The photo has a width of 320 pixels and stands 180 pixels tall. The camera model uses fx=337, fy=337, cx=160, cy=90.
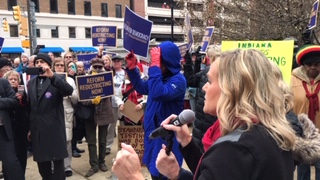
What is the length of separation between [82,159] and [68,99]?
1330 millimetres

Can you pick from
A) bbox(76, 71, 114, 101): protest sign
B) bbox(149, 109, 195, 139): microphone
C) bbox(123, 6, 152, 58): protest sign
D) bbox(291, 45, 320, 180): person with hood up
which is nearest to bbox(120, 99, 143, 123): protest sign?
bbox(76, 71, 114, 101): protest sign

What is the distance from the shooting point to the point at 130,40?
4074mm

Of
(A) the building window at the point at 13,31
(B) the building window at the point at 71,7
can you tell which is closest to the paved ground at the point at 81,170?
(A) the building window at the point at 13,31

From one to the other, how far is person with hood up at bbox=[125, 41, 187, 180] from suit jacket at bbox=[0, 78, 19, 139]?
6.74ft

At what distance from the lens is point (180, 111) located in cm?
325

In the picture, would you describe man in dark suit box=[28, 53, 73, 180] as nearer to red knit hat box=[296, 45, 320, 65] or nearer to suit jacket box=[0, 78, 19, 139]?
suit jacket box=[0, 78, 19, 139]

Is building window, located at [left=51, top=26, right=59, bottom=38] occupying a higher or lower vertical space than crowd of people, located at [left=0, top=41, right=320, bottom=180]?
higher

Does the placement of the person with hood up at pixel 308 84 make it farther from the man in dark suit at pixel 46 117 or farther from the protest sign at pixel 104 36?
the protest sign at pixel 104 36

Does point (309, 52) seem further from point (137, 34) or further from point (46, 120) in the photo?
point (46, 120)

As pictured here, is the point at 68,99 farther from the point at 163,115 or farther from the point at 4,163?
the point at 163,115

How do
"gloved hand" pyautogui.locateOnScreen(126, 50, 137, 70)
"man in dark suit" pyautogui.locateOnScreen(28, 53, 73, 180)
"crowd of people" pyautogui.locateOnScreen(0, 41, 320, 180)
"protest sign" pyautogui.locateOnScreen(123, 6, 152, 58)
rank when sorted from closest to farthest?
"crowd of people" pyautogui.locateOnScreen(0, 41, 320, 180)
"gloved hand" pyautogui.locateOnScreen(126, 50, 137, 70)
"protest sign" pyautogui.locateOnScreen(123, 6, 152, 58)
"man in dark suit" pyautogui.locateOnScreen(28, 53, 73, 180)

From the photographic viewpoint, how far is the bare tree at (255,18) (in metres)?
8.22

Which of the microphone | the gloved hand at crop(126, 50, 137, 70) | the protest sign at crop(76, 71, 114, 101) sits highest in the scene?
the gloved hand at crop(126, 50, 137, 70)

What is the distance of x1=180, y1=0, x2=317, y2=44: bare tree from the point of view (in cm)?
822
